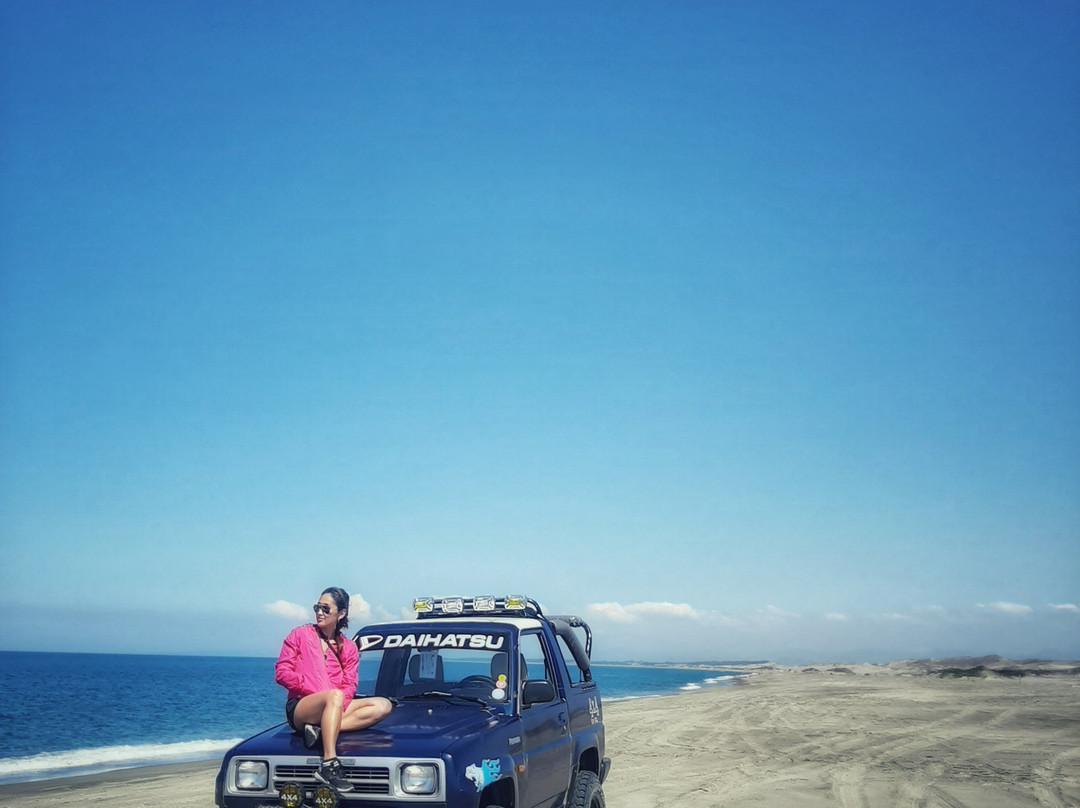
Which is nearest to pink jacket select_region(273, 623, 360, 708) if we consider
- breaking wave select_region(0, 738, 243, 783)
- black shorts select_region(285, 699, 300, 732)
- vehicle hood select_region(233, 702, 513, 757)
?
black shorts select_region(285, 699, 300, 732)

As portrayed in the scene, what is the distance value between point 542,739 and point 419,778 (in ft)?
5.64

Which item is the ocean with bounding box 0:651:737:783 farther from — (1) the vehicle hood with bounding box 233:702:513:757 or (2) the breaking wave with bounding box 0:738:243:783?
(1) the vehicle hood with bounding box 233:702:513:757

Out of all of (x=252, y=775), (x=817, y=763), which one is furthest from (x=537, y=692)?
(x=817, y=763)

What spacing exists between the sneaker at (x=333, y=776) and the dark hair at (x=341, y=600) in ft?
3.46

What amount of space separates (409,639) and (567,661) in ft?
6.10

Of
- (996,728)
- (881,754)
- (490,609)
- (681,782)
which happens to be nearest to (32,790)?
(681,782)

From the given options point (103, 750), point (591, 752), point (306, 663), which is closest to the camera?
point (306, 663)

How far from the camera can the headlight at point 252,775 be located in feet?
19.8

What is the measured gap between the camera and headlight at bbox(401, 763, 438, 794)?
223 inches

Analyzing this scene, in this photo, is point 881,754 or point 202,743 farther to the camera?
point 202,743

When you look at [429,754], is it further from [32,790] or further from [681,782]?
[32,790]

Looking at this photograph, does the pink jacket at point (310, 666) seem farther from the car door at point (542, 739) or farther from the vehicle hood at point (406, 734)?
the car door at point (542, 739)

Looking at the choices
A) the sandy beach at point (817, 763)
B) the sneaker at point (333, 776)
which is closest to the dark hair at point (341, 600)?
the sneaker at point (333, 776)

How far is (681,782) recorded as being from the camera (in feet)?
42.5
